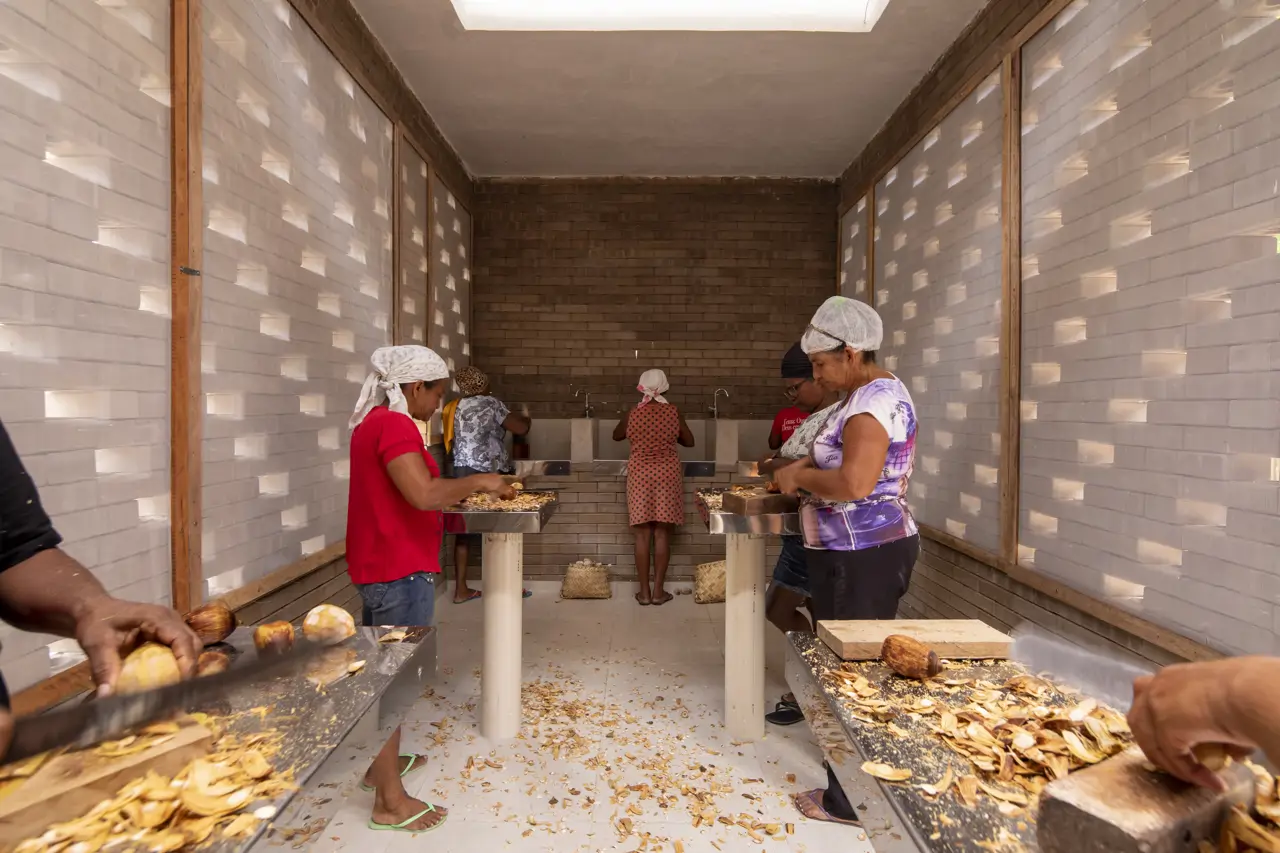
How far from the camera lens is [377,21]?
3.92 metres

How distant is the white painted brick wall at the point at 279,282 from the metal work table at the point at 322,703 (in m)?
1.41

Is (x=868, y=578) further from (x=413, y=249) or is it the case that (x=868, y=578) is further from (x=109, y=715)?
(x=413, y=249)

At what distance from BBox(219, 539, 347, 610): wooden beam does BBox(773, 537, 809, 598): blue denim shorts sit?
2241mm

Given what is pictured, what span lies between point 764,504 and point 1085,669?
5.51ft

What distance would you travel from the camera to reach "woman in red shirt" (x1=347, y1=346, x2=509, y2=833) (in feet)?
7.80

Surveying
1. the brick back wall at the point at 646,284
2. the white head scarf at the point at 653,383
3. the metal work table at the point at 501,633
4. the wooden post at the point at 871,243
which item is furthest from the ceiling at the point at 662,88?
the metal work table at the point at 501,633

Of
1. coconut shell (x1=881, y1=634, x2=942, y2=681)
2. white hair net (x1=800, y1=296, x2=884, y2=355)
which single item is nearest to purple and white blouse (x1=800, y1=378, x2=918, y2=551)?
white hair net (x1=800, y1=296, x2=884, y2=355)

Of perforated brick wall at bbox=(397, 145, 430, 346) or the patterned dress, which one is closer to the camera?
perforated brick wall at bbox=(397, 145, 430, 346)

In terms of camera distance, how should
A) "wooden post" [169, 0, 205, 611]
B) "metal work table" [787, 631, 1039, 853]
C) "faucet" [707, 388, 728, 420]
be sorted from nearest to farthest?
"metal work table" [787, 631, 1039, 853] → "wooden post" [169, 0, 205, 611] → "faucet" [707, 388, 728, 420]

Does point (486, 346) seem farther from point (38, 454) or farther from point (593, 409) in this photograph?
point (38, 454)

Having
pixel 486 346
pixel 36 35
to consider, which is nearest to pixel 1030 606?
pixel 36 35

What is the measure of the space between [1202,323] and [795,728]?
7.59 ft

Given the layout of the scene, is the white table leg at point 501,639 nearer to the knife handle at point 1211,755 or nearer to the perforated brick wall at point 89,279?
the perforated brick wall at point 89,279

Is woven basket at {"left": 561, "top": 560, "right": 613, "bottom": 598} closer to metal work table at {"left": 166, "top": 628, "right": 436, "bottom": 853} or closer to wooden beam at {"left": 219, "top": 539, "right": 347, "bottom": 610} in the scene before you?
wooden beam at {"left": 219, "top": 539, "right": 347, "bottom": 610}
